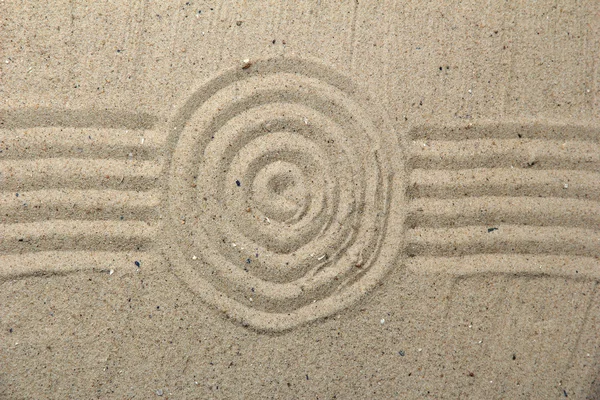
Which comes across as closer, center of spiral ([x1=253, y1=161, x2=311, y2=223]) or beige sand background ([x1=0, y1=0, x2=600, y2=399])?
beige sand background ([x1=0, y1=0, x2=600, y2=399])

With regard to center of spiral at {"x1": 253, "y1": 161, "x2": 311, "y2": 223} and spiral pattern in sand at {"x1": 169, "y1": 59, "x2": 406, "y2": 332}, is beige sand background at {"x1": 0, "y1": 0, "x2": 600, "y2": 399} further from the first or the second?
center of spiral at {"x1": 253, "y1": 161, "x2": 311, "y2": 223}

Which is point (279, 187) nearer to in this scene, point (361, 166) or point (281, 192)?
point (281, 192)

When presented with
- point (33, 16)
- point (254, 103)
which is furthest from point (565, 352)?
point (33, 16)

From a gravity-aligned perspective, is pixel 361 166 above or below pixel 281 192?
above

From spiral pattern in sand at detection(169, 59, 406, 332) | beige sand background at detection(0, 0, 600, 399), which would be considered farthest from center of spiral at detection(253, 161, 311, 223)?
beige sand background at detection(0, 0, 600, 399)

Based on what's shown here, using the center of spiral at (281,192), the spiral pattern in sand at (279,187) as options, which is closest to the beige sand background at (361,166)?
the spiral pattern in sand at (279,187)

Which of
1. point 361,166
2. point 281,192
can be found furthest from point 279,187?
point 361,166
